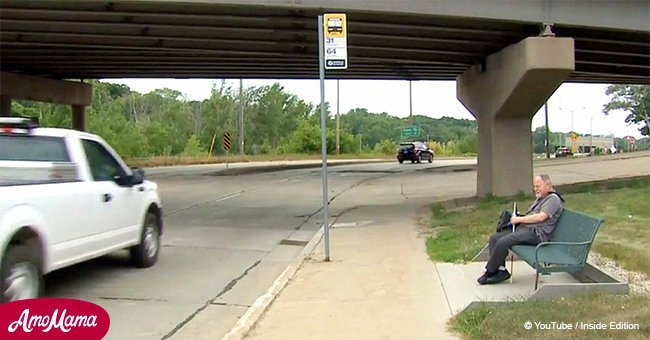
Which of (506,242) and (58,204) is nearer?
(58,204)

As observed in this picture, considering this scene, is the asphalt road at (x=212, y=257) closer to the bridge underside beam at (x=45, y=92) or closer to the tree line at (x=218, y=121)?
the bridge underside beam at (x=45, y=92)

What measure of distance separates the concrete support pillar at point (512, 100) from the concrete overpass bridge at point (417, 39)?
0.03 meters

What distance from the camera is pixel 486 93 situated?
2009 cm

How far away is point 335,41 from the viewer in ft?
31.7

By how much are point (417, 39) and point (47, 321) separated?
15.4 meters

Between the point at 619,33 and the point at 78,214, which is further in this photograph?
the point at 619,33

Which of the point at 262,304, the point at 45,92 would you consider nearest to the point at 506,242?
the point at 262,304

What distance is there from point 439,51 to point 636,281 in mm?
14044

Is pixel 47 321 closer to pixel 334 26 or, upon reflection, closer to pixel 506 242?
pixel 506 242

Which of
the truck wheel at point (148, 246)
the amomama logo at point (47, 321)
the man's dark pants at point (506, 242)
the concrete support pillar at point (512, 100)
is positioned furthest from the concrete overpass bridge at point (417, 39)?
the amomama logo at point (47, 321)

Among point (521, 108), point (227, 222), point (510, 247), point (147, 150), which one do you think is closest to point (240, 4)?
point (227, 222)

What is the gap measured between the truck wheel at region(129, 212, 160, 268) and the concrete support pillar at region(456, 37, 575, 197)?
10.2 meters

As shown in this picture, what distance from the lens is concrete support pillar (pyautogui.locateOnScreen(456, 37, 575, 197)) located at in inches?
642

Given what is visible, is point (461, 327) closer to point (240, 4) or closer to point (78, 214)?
point (78, 214)
